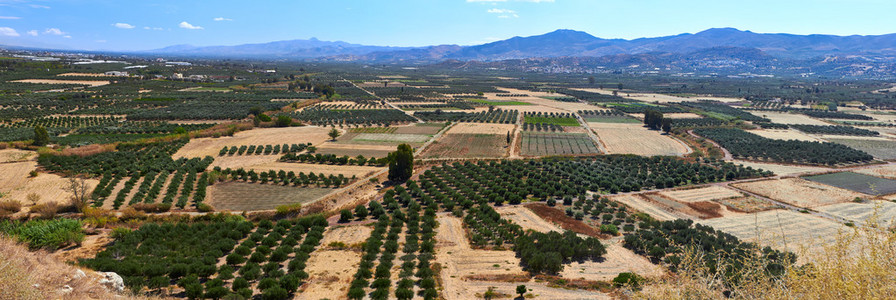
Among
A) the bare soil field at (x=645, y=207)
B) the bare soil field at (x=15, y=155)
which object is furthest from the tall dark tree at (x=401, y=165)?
the bare soil field at (x=15, y=155)

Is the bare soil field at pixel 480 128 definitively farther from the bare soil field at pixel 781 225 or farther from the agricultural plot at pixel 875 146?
Result: the agricultural plot at pixel 875 146

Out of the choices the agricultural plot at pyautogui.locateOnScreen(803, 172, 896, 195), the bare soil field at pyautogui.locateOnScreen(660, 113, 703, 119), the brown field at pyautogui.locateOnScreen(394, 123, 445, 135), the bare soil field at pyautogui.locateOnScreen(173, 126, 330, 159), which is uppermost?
the bare soil field at pyautogui.locateOnScreen(660, 113, 703, 119)

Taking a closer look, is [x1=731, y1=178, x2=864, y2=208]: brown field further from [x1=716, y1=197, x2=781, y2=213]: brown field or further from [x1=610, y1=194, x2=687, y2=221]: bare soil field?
[x1=610, y1=194, x2=687, y2=221]: bare soil field

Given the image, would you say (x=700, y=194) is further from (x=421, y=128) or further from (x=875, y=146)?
(x=875, y=146)

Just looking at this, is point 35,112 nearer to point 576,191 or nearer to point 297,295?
point 297,295

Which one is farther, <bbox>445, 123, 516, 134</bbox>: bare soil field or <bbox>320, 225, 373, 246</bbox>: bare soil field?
<bbox>445, 123, 516, 134</bbox>: bare soil field

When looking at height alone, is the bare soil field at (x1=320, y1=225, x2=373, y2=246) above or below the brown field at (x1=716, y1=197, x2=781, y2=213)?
below

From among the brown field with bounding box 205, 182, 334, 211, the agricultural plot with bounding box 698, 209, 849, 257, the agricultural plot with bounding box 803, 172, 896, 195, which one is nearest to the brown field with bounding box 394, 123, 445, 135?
the brown field with bounding box 205, 182, 334, 211

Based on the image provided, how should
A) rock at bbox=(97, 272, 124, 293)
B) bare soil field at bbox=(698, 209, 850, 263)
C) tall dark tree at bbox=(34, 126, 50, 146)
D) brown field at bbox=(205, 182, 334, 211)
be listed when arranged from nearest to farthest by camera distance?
1. rock at bbox=(97, 272, 124, 293)
2. bare soil field at bbox=(698, 209, 850, 263)
3. brown field at bbox=(205, 182, 334, 211)
4. tall dark tree at bbox=(34, 126, 50, 146)
